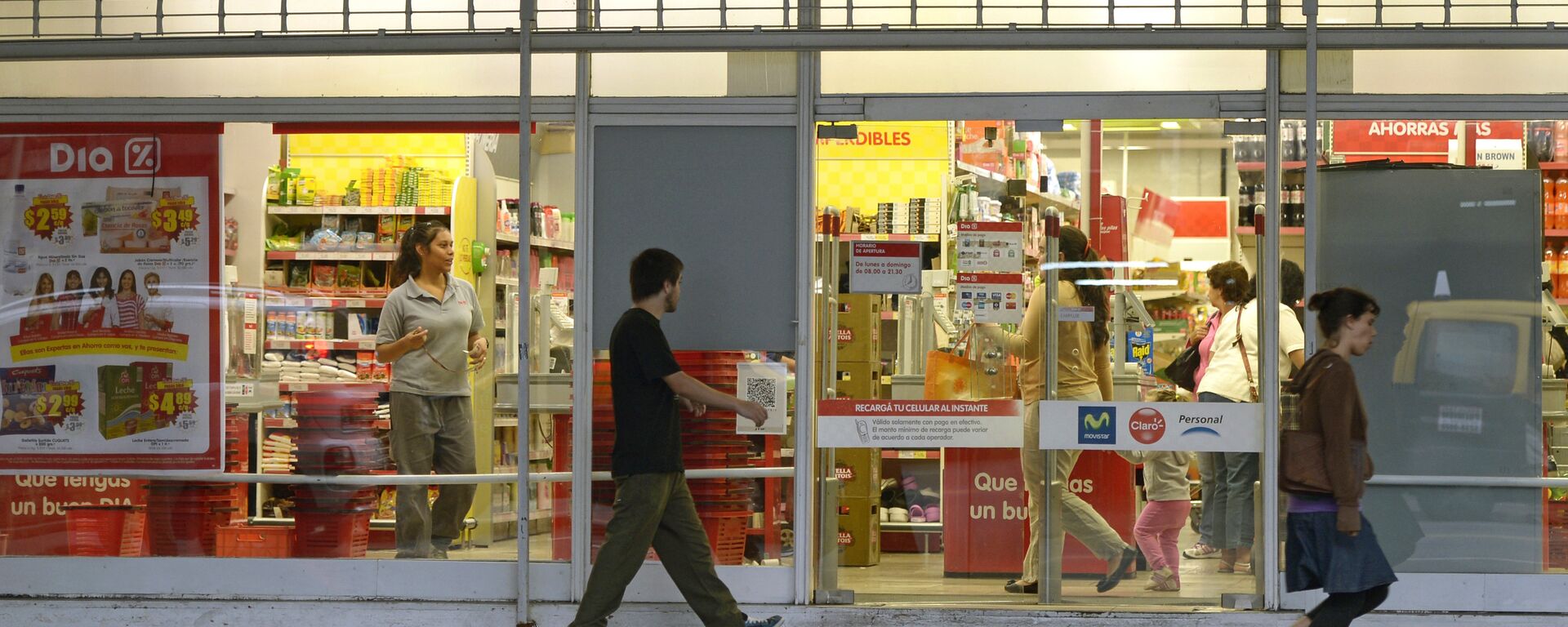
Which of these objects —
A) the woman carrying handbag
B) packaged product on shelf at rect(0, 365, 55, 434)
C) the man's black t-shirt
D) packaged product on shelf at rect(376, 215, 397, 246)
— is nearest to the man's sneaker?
the woman carrying handbag

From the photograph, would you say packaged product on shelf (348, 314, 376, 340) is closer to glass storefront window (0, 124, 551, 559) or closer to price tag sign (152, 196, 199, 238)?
glass storefront window (0, 124, 551, 559)

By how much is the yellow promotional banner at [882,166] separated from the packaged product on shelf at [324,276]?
2.37 meters

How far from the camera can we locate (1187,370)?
6.11 m

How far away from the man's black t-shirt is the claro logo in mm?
2413

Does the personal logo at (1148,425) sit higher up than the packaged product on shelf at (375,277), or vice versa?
the packaged product on shelf at (375,277)

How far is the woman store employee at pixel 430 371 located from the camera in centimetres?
630

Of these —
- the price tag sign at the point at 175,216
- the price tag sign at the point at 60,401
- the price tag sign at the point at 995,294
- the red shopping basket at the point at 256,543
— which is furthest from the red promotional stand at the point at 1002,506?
the price tag sign at the point at 60,401

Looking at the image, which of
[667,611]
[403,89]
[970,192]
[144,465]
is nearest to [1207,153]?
[970,192]

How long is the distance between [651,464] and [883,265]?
1.44 m

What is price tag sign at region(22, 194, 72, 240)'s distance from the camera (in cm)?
626

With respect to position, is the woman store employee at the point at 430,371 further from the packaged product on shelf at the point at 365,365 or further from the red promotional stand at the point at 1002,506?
the red promotional stand at the point at 1002,506

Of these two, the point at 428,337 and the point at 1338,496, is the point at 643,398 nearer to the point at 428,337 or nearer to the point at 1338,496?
the point at 428,337

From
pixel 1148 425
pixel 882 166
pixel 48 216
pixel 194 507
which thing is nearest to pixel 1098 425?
pixel 1148 425

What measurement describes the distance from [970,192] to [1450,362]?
2.06m
